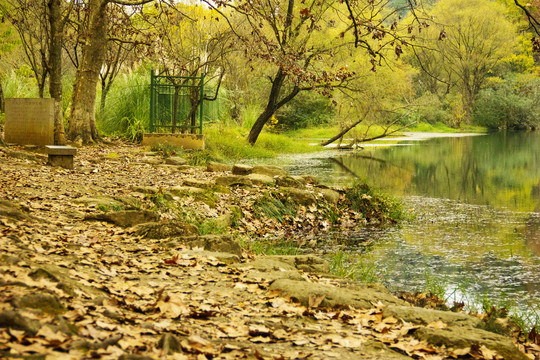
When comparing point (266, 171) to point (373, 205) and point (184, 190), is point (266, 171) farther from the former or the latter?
point (184, 190)

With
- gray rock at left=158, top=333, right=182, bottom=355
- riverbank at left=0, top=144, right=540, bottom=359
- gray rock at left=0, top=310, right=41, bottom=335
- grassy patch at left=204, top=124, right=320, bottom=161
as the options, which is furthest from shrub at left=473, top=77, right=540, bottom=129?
gray rock at left=0, top=310, right=41, bottom=335

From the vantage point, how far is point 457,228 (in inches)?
401

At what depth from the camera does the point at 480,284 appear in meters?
6.96

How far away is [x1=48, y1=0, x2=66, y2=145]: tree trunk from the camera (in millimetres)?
11188

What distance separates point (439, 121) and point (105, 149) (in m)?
39.6

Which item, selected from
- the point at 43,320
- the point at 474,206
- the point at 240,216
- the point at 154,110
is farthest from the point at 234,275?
the point at 154,110

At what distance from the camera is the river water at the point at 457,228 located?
698 centimetres

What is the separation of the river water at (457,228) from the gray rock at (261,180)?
2.10 m

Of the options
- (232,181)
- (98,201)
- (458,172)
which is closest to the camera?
(98,201)

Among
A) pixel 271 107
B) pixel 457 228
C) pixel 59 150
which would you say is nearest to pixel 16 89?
pixel 271 107

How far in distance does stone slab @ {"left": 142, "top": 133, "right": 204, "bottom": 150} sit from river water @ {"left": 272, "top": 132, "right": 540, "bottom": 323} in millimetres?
2927

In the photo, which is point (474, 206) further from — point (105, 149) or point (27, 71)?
point (27, 71)

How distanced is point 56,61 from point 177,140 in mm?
4735

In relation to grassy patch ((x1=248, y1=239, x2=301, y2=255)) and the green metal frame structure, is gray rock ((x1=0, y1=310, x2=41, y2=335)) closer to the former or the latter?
grassy patch ((x1=248, y1=239, x2=301, y2=255))
